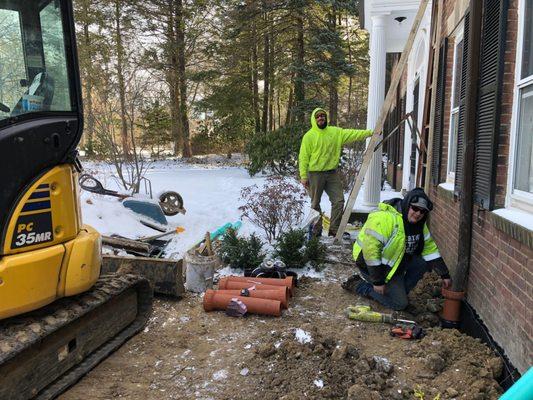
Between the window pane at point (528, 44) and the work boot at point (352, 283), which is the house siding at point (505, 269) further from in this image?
the work boot at point (352, 283)

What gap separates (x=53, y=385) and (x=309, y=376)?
171 centimetres

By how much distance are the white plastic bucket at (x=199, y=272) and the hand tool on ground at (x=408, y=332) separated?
1984 millimetres

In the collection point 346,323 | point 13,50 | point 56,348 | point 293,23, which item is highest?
point 293,23

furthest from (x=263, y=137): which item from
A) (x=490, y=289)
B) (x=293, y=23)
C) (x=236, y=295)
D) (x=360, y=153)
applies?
(x=490, y=289)

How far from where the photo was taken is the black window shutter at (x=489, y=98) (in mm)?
3186

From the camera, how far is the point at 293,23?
60.7ft

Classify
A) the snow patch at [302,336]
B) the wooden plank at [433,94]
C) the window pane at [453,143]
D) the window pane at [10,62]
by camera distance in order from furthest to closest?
the wooden plank at [433,94] < the window pane at [453,143] < the snow patch at [302,336] < the window pane at [10,62]

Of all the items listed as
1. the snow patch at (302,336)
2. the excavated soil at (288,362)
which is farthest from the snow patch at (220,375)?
the snow patch at (302,336)

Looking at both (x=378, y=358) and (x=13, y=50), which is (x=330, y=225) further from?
(x=13, y=50)

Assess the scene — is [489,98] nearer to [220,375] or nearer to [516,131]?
[516,131]

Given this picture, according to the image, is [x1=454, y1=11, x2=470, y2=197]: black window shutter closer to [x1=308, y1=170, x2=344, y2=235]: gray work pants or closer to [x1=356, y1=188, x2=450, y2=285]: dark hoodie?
[x1=356, y1=188, x2=450, y2=285]: dark hoodie

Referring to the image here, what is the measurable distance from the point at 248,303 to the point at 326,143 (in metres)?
3.27

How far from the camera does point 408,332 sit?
3.73 metres

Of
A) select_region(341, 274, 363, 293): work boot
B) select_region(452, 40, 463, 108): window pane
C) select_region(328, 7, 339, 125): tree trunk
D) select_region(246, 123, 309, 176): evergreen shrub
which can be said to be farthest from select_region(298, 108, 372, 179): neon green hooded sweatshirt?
select_region(328, 7, 339, 125): tree trunk
